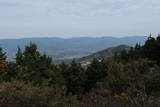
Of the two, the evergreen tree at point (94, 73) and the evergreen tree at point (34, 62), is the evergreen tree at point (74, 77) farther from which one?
the evergreen tree at point (34, 62)

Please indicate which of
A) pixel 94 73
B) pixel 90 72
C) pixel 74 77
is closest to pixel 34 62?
pixel 74 77

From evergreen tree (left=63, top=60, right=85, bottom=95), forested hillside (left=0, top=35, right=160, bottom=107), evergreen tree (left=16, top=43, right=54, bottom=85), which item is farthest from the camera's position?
evergreen tree (left=63, top=60, right=85, bottom=95)

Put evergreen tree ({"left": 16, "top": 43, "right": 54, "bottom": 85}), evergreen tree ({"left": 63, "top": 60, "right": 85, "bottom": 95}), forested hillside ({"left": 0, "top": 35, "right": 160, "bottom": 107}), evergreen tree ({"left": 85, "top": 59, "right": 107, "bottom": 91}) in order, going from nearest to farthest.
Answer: forested hillside ({"left": 0, "top": 35, "right": 160, "bottom": 107}) < evergreen tree ({"left": 16, "top": 43, "right": 54, "bottom": 85}) < evergreen tree ({"left": 63, "top": 60, "right": 85, "bottom": 95}) < evergreen tree ({"left": 85, "top": 59, "right": 107, "bottom": 91})

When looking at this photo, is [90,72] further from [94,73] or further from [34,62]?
[34,62]

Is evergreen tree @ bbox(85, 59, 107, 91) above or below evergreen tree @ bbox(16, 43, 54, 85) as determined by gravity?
below

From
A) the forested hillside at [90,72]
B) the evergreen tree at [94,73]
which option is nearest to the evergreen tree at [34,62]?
the forested hillside at [90,72]

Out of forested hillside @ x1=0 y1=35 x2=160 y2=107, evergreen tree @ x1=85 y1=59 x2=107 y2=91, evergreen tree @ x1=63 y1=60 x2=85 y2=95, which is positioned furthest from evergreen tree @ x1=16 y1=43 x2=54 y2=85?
evergreen tree @ x1=85 y1=59 x2=107 y2=91

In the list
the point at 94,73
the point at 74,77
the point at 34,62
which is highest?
the point at 34,62

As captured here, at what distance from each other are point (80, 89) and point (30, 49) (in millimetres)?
6914

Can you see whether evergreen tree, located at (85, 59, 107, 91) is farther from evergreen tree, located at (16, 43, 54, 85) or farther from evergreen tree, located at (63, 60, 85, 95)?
evergreen tree, located at (16, 43, 54, 85)

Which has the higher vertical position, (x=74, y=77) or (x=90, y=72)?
(x=90, y=72)

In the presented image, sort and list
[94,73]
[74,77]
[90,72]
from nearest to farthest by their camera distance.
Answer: [74,77]
[94,73]
[90,72]

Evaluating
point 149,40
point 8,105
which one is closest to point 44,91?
point 8,105

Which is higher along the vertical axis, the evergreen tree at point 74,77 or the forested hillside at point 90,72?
the forested hillside at point 90,72
